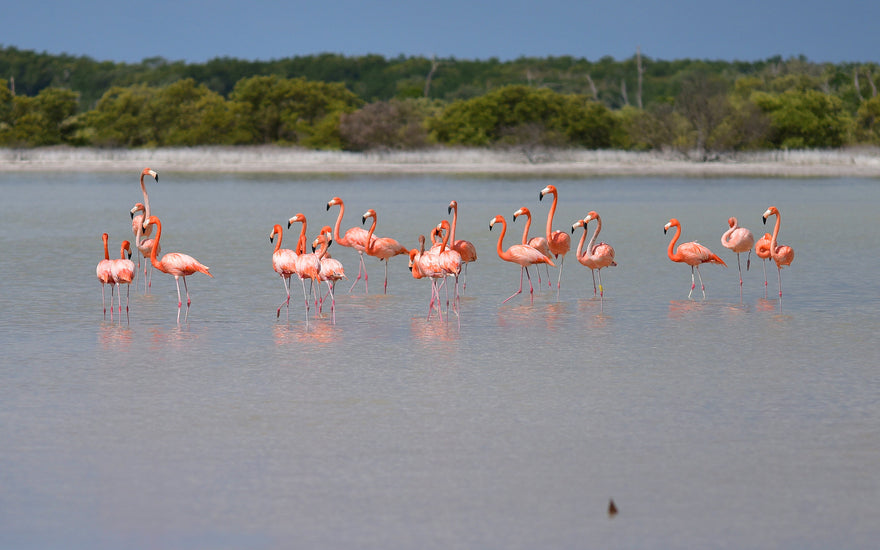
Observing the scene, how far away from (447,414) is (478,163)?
140 feet

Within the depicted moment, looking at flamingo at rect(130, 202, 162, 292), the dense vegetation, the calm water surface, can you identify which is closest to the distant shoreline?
the dense vegetation

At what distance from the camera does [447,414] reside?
6.87 m

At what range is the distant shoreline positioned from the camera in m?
44.3

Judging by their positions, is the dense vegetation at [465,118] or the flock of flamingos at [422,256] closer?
the flock of flamingos at [422,256]

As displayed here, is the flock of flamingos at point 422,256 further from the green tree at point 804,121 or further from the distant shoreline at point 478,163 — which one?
the green tree at point 804,121

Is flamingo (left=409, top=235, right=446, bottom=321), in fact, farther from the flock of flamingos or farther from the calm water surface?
the calm water surface

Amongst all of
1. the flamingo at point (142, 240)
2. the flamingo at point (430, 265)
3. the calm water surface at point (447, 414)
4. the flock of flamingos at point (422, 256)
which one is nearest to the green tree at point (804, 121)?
the calm water surface at point (447, 414)

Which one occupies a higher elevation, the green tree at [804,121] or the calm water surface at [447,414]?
the green tree at [804,121]

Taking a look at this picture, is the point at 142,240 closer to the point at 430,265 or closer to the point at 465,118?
the point at 430,265

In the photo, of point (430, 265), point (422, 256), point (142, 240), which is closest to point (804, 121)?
point (142, 240)

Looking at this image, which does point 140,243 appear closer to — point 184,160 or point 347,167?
point 347,167

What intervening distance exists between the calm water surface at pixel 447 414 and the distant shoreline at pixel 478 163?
3071 cm

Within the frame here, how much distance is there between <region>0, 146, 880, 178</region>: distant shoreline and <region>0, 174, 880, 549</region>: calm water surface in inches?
1209

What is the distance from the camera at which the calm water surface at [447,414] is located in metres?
5.01
